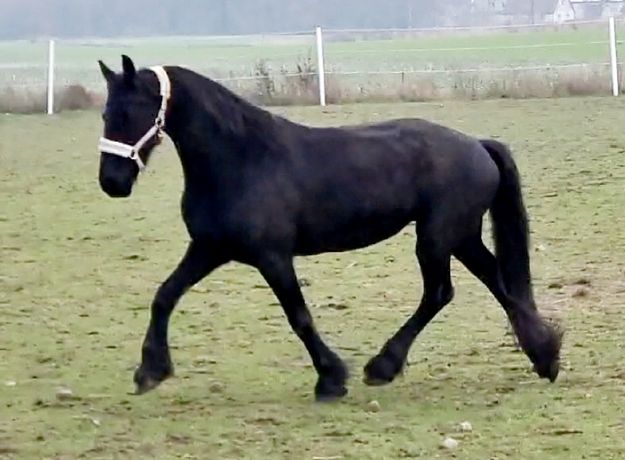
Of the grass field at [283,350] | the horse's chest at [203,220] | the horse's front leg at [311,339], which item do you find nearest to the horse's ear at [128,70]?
the horse's chest at [203,220]

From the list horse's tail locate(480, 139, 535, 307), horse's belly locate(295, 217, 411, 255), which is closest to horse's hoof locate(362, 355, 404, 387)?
horse's belly locate(295, 217, 411, 255)

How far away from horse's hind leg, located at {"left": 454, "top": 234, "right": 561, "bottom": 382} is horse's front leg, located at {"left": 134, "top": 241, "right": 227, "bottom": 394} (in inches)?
51.4

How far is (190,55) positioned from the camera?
48531 mm

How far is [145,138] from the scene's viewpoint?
6.66m

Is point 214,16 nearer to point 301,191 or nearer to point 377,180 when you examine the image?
point 377,180

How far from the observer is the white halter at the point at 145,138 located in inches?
260

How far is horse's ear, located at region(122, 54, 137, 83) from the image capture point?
6547mm

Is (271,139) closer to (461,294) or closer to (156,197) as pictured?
(461,294)

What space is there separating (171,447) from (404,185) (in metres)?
1.75

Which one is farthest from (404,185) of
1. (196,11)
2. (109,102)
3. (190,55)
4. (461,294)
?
(196,11)

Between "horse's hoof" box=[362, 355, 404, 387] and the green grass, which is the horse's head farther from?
the green grass

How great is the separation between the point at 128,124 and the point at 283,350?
6.52 feet

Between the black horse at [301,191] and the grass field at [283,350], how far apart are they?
0.99 ft

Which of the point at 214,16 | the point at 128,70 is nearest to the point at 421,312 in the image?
the point at 128,70
